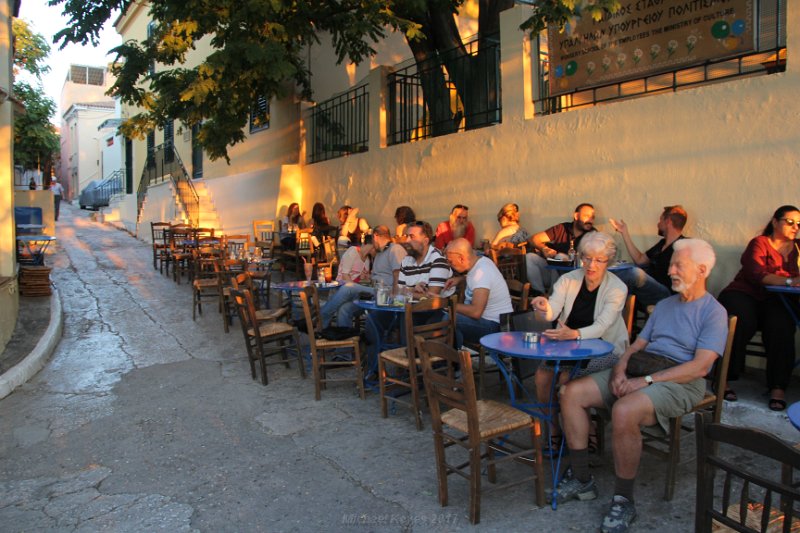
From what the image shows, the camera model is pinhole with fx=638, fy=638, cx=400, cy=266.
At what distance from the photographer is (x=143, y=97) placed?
10.7m

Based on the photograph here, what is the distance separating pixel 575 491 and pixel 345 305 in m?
3.79

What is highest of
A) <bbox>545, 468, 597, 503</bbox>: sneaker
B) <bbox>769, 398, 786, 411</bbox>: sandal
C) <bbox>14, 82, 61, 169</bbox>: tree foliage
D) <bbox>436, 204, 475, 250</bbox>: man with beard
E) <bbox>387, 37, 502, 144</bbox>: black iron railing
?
<bbox>14, 82, 61, 169</bbox>: tree foliage

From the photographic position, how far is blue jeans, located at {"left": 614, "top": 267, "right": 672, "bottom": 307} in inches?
234

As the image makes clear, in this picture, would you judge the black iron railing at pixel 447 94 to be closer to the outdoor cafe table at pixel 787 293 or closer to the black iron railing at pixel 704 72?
the black iron railing at pixel 704 72

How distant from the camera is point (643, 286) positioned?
5.97 metres

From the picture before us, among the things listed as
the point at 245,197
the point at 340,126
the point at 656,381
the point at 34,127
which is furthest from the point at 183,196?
the point at 656,381

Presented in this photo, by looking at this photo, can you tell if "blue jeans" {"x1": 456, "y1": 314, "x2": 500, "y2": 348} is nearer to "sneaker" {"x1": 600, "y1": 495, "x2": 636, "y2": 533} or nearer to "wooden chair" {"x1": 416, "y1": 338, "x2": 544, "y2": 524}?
"wooden chair" {"x1": 416, "y1": 338, "x2": 544, "y2": 524}

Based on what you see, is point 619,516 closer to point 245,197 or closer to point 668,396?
point 668,396

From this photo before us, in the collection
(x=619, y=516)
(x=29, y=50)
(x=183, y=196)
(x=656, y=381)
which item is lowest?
(x=619, y=516)

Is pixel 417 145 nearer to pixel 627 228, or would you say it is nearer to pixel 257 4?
pixel 257 4

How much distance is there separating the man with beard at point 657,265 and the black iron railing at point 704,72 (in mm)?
1444

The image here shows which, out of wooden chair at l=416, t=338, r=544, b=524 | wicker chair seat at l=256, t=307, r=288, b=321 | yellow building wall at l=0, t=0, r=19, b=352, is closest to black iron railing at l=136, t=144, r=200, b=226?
yellow building wall at l=0, t=0, r=19, b=352

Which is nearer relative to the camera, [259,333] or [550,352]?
[550,352]

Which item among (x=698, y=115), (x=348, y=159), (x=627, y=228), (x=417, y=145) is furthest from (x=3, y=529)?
(x=348, y=159)
